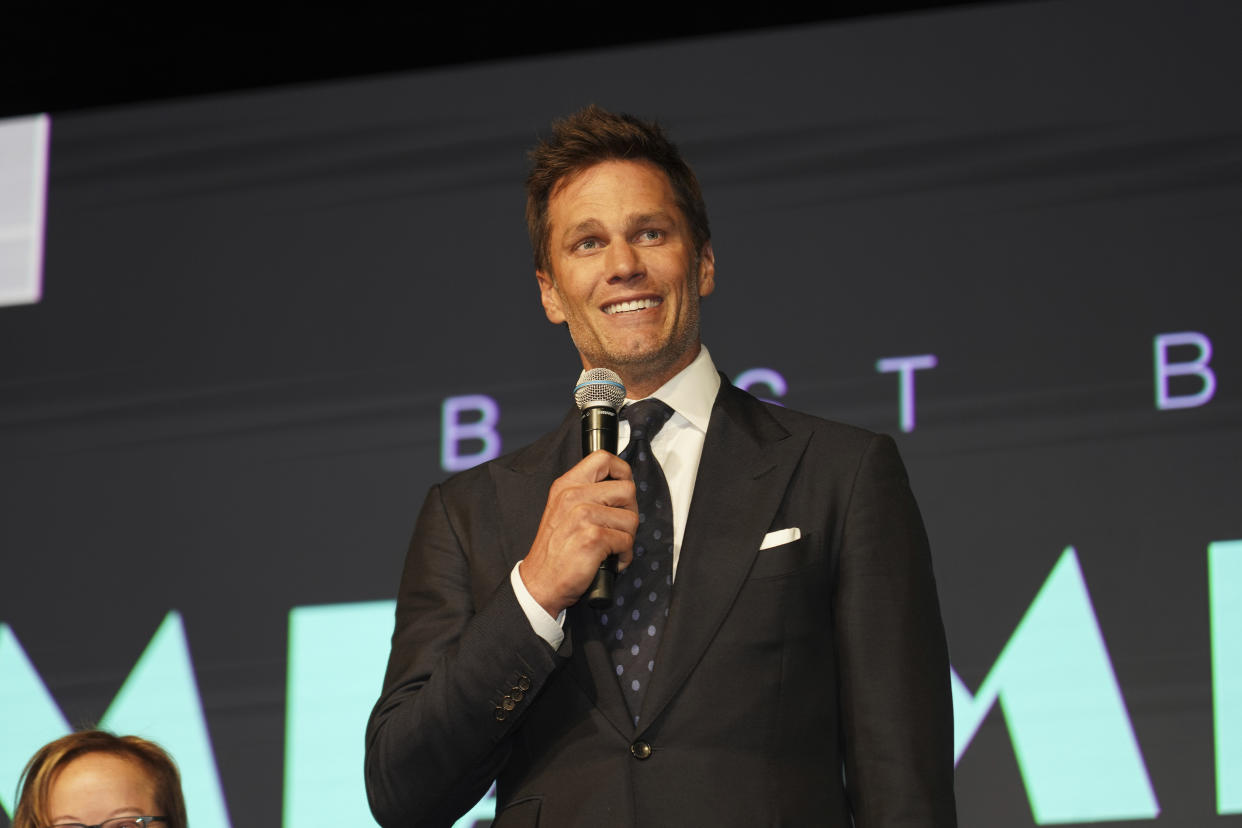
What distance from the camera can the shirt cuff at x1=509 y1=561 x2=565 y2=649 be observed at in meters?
1.99

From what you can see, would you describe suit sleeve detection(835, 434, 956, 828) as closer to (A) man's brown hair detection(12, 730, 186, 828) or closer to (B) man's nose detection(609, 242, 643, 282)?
(B) man's nose detection(609, 242, 643, 282)

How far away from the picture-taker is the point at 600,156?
8.13ft

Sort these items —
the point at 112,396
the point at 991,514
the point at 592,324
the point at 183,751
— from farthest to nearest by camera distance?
the point at 112,396
the point at 183,751
the point at 991,514
the point at 592,324

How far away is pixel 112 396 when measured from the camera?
4.11 meters

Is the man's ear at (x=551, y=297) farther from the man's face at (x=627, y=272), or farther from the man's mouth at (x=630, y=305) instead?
the man's mouth at (x=630, y=305)

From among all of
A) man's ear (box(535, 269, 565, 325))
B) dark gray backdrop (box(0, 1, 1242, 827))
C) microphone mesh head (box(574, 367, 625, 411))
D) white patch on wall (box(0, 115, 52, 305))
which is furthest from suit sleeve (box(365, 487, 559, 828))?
white patch on wall (box(0, 115, 52, 305))

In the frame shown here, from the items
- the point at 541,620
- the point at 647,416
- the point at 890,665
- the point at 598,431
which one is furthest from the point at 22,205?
the point at 890,665

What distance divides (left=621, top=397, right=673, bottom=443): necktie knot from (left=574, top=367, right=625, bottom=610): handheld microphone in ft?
0.33

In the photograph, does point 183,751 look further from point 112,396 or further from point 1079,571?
point 1079,571

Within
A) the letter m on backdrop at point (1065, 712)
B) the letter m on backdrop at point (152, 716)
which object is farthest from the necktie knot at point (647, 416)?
the letter m on backdrop at point (152, 716)

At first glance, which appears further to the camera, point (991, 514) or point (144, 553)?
point (144, 553)

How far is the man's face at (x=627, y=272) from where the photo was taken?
7.72 feet

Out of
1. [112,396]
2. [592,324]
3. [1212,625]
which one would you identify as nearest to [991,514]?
[1212,625]

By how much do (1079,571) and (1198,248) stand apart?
2.57ft
